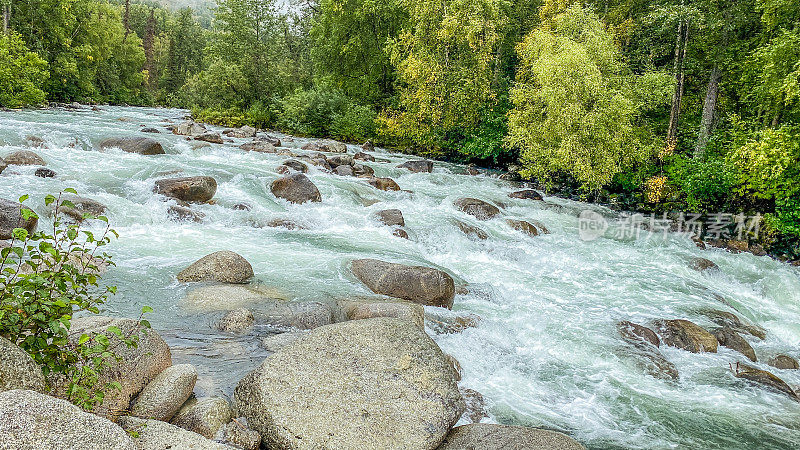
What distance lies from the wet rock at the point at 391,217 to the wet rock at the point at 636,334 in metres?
6.84

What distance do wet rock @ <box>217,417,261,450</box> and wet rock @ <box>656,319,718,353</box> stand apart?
318 inches

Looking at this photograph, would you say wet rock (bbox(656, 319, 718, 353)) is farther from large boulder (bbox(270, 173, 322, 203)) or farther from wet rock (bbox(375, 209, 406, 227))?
large boulder (bbox(270, 173, 322, 203))

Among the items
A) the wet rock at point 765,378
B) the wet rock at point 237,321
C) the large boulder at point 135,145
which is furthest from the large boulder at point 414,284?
the large boulder at point 135,145

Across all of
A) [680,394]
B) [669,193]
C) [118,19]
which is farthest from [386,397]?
[118,19]

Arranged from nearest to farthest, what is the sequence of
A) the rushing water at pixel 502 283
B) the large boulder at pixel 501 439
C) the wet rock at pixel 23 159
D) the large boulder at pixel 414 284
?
1. the large boulder at pixel 501 439
2. the rushing water at pixel 502 283
3. the large boulder at pixel 414 284
4. the wet rock at pixel 23 159

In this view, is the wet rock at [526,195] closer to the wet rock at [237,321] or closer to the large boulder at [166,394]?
the wet rock at [237,321]

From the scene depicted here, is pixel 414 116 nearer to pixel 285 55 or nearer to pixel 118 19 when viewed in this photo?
pixel 285 55

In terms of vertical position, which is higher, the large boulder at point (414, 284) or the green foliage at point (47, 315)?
the green foliage at point (47, 315)

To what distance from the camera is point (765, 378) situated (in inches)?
301

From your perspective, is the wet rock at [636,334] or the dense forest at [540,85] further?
the dense forest at [540,85]

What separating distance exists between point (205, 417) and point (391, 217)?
1019cm

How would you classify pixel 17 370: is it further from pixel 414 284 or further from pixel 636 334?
pixel 636 334

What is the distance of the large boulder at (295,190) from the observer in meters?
15.0

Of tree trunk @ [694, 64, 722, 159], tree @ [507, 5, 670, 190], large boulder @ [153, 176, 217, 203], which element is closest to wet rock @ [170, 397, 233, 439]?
large boulder @ [153, 176, 217, 203]
